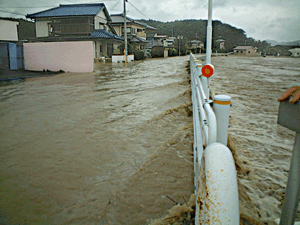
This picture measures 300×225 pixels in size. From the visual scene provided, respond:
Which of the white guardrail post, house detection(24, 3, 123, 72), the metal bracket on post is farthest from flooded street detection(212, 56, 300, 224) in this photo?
house detection(24, 3, 123, 72)

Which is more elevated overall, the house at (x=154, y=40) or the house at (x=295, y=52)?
the house at (x=154, y=40)

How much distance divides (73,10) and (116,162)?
1324 inches

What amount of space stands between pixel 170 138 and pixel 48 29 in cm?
3276

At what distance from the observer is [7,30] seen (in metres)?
26.8


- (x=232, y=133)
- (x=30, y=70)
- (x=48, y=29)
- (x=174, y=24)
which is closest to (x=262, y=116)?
(x=232, y=133)

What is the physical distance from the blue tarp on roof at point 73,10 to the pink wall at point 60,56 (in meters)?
15.1

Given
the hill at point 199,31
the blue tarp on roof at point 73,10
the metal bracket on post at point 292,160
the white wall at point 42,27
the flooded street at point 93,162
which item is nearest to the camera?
the metal bracket on post at point 292,160

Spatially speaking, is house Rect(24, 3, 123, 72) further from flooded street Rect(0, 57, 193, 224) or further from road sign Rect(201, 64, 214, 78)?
road sign Rect(201, 64, 214, 78)

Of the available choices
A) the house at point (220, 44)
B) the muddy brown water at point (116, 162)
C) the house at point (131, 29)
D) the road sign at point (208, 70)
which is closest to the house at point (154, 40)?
the house at point (131, 29)

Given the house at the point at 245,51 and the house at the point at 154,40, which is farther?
the house at the point at 245,51

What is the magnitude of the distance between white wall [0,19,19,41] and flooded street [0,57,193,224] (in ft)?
81.3

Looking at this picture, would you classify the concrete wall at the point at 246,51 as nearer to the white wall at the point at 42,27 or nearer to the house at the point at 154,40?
the house at the point at 154,40

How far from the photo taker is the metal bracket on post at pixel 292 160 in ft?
3.68

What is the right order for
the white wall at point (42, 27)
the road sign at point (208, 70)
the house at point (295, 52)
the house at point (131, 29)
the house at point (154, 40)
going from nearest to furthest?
the road sign at point (208, 70), the white wall at point (42, 27), the house at point (131, 29), the house at point (154, 40), the house at point (295, 52)
